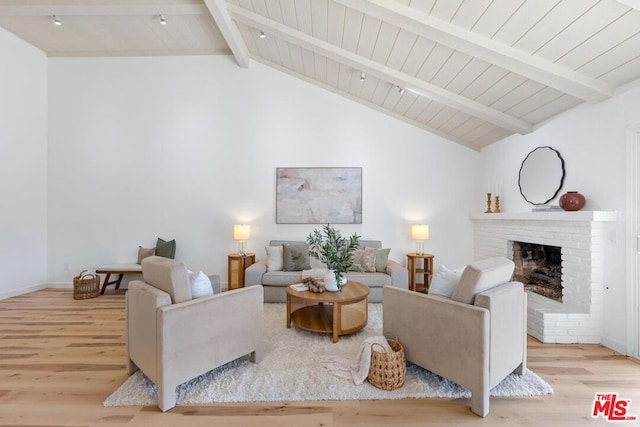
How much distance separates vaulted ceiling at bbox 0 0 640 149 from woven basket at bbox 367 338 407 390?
2711 millimetres

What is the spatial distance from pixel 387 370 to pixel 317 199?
3052 mm

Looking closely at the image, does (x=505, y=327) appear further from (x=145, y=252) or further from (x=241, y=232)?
(x=145, y=252)

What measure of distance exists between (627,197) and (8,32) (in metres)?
7.95

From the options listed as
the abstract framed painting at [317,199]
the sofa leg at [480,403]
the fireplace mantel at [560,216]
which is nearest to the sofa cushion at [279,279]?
the abstract framed painting at [317,199]

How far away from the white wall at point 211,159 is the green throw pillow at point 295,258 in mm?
556

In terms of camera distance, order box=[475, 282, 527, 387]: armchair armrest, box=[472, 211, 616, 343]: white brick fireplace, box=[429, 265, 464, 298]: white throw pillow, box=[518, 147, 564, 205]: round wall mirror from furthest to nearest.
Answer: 1. box=[518, 147, 564, 205]: round wall mirror
2. box=[472, 211, 616, 343]: white brick fireplace
3. box=[429, 265, 464, 298]: white throw pillow
4. box=[475, 282, 527, 387]: armchair armrest

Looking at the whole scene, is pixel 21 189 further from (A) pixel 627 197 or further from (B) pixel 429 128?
(A) pixel 627 197

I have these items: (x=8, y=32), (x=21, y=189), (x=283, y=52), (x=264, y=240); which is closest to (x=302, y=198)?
(x=264, y=240)

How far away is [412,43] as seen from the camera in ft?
9.18

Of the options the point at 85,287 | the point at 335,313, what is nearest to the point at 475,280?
the point at 335,313

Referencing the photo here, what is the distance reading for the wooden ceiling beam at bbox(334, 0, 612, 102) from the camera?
2375 millimetres

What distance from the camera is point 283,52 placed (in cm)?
405

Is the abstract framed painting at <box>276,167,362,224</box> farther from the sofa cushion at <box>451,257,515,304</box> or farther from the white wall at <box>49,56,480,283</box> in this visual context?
the sofa cushion at <box>451,257,515,304</box>

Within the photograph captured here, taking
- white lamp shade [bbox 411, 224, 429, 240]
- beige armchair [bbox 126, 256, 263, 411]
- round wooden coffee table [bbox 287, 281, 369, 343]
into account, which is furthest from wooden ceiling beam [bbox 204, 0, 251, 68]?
white lamp shade [bbox 411, 224, 429, 240]
